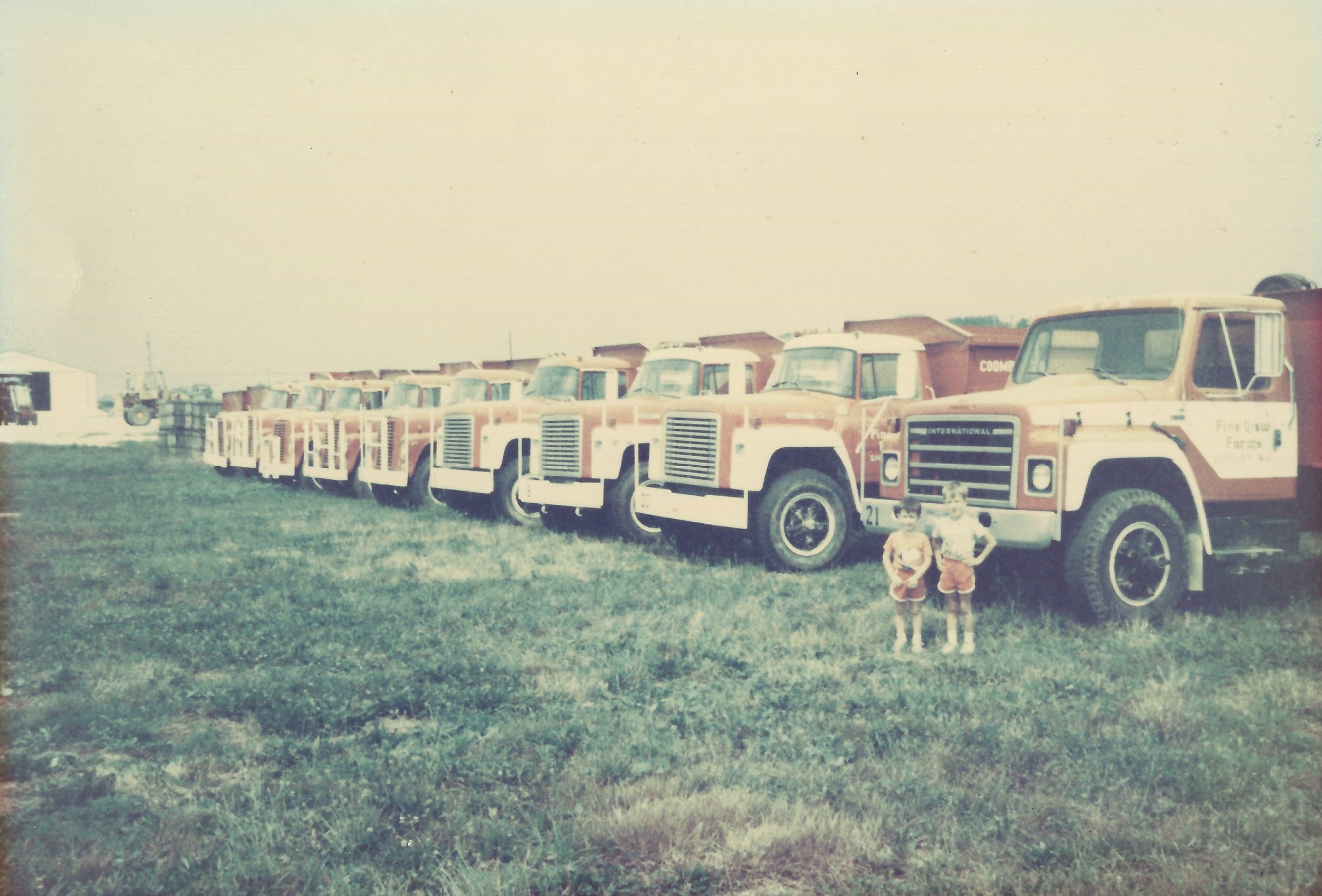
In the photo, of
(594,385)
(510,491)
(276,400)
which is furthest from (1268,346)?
(276,400)

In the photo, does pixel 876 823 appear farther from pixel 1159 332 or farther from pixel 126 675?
pixel 1159 332

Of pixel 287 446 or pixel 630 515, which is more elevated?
pixel 287 446

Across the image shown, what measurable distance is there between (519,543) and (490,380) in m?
5.42

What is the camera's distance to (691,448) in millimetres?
10086

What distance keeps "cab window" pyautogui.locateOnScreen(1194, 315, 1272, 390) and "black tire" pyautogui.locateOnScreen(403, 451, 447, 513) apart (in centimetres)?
1077

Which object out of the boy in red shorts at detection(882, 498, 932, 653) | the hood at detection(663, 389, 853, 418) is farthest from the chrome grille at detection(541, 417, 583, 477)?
the boy in red shorts at detection(882, 498, 932, 653)

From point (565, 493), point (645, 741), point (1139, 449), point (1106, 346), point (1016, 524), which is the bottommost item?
point (645, 741)

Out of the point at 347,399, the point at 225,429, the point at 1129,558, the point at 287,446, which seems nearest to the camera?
the point at 1129,558

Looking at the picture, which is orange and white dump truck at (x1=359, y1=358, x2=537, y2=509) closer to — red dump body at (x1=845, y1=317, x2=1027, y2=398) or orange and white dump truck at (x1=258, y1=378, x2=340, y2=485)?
orange and white dump truck at (x1=258, y1=378, x2=340, y2=485)

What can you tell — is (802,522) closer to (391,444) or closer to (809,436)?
(809,436)

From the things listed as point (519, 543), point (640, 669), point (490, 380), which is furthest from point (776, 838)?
point (490, 380)

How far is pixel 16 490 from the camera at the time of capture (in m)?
18.3

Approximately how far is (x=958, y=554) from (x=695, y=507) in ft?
12.5

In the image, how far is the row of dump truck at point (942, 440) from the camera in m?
7.02
